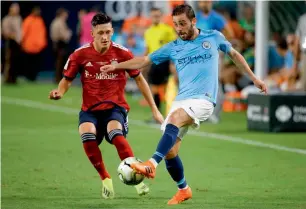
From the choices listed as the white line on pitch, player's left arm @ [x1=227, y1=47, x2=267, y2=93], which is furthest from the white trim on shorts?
the white line on pitch

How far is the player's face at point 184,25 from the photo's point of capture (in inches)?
407

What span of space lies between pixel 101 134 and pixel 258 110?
729 centimetres

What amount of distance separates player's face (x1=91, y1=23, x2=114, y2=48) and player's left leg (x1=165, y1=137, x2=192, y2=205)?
1.41m

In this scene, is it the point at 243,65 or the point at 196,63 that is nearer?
the point at 196,63

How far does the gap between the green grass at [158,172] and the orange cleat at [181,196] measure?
0.07m

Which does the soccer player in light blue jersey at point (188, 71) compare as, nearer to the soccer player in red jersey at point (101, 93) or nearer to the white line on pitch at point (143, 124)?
the soccer player in red jersey at point (101, 93)

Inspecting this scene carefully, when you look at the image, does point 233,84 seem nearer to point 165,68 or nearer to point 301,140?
point 165,68

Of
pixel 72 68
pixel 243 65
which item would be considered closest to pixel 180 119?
pixel 243 65

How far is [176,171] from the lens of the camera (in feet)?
34.6

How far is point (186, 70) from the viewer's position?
34.5 ft

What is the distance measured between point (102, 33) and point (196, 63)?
1.16 metres

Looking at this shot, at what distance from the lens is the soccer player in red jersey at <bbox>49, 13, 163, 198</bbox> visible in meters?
10.8

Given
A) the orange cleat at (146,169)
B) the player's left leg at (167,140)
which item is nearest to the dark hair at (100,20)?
the player's left leg at (167,140)

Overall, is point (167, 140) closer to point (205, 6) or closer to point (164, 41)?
point (205, 6)
